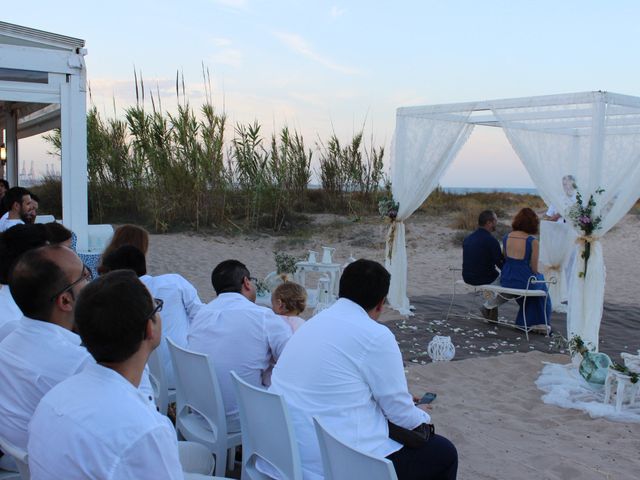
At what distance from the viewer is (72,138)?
681 centimetres

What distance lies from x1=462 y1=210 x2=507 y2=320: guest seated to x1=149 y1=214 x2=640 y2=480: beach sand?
1.58ft

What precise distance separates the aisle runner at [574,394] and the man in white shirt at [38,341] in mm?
3450

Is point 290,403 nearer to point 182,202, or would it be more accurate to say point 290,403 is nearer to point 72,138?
point 72,138

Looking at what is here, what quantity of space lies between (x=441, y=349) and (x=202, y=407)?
112 inches

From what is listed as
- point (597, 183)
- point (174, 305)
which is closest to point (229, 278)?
point (174, 305)

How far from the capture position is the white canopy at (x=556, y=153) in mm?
5303

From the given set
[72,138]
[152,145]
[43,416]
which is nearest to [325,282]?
[72,138]

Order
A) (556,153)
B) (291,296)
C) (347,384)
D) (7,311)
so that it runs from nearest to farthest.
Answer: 1. (347,384)
2. (7,311)
3. (291,296)
4. (556,153)

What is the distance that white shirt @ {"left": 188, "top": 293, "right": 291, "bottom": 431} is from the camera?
9.48 ft

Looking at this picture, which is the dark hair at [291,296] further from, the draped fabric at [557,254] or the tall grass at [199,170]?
the tall grass at [199,170]

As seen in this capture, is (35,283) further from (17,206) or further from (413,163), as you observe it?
(413,163)

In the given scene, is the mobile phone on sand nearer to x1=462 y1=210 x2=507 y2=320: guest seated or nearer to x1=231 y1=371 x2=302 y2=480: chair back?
x1=231 y1=371 x2=302 y2=480: chair back

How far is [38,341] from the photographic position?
6.31 feet

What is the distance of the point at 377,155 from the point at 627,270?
5801mm
